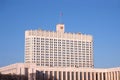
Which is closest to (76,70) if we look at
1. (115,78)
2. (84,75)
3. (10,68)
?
A: (84,75)

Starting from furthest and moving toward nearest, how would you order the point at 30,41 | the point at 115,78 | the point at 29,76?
the point at 30,41, the point at 115,78, the point at 29,76

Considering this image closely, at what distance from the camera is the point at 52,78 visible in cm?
16525

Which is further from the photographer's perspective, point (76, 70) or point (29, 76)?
point (76, 70)

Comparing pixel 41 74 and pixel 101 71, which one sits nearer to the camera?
pixel 41 74

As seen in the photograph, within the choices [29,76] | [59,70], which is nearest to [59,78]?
[59,70]

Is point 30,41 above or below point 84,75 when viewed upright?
above

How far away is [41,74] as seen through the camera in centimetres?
16375

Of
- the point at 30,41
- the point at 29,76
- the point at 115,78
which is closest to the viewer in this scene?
the point at 29,76

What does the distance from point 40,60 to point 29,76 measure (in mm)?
41120

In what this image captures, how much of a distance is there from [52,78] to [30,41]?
35776 mm

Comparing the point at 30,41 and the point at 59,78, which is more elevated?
the point at 30,41

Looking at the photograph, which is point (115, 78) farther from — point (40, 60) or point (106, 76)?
point (40, 60)

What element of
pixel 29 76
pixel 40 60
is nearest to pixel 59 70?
pixel 29 76

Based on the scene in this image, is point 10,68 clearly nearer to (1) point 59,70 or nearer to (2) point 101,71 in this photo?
(1) point 59,70
